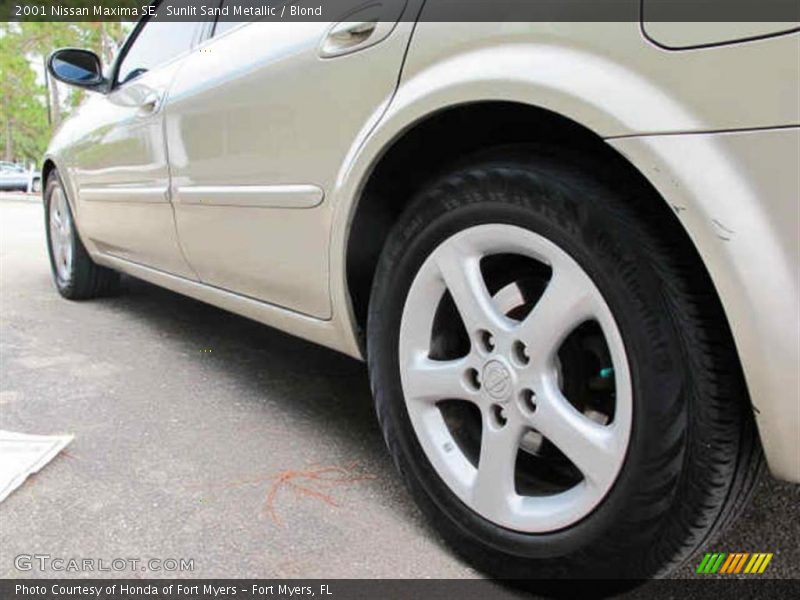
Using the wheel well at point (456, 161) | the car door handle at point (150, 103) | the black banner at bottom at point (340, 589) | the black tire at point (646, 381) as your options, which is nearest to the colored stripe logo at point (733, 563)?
the black banner at bottom at point (340, 589)

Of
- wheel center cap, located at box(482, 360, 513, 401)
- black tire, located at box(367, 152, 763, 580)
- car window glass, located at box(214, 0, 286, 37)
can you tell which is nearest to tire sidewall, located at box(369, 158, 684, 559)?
black tire, located at box(367, 152, 763, 580)

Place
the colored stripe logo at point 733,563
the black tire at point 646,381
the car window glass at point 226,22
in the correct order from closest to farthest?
the black tire at point 646,381 < the colored stripe logo at point 733,563 < the car window glass at point 226,22

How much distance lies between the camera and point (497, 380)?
139 centimetres

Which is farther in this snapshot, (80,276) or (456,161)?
(80,276)

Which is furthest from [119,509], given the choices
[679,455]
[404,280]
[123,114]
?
[123,114]

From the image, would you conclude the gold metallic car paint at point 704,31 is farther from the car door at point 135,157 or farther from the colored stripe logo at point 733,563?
the car door at point 135,157

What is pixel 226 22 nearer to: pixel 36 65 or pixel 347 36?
pixel 347 36

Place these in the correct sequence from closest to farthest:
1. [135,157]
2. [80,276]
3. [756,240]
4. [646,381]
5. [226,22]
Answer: [756,240] → [646,381] → [226,22] → [135,157] → [80,276]

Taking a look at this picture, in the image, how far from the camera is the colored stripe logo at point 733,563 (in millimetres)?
1479

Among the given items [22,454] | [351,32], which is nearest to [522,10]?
[351,32]

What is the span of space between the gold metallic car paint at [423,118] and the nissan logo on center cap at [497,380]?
1.48 feet

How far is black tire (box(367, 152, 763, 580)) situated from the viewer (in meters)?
1.12

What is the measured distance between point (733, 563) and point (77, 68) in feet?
11.6

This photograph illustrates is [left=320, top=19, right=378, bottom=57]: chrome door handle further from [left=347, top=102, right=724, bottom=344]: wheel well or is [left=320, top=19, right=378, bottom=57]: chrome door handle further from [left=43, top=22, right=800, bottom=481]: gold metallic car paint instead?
[left=347, top=102, right=724, bottom=344]: wheel well
